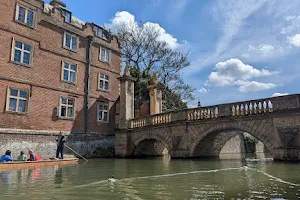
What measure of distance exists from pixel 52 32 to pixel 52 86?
4295 millimetres

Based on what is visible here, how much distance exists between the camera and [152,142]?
20.7 metres

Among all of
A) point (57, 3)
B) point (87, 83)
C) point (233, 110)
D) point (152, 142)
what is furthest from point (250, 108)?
point (57, 3)

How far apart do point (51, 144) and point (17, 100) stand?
12.9ft

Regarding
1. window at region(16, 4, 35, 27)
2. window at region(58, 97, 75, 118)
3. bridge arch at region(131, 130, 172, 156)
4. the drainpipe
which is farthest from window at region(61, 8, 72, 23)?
bridge arch at region(131, 130, 172, 156)

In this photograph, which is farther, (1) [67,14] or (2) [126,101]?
(1) [67,14]

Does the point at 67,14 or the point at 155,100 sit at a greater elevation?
the point at 67,14

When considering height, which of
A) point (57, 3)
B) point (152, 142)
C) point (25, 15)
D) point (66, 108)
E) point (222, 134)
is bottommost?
point (152, 142)

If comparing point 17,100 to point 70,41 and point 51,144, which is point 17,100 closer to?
point 51,144

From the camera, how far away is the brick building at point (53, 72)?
1689cm

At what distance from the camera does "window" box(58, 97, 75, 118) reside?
1970 cm

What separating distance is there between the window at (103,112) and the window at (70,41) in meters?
5.43

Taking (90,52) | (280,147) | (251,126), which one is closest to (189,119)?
(251,126)

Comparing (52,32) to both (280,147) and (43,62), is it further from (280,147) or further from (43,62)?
(280,147)

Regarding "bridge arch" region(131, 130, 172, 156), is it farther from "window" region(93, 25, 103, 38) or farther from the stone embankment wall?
"window" region(93, 25, 103, 38)
